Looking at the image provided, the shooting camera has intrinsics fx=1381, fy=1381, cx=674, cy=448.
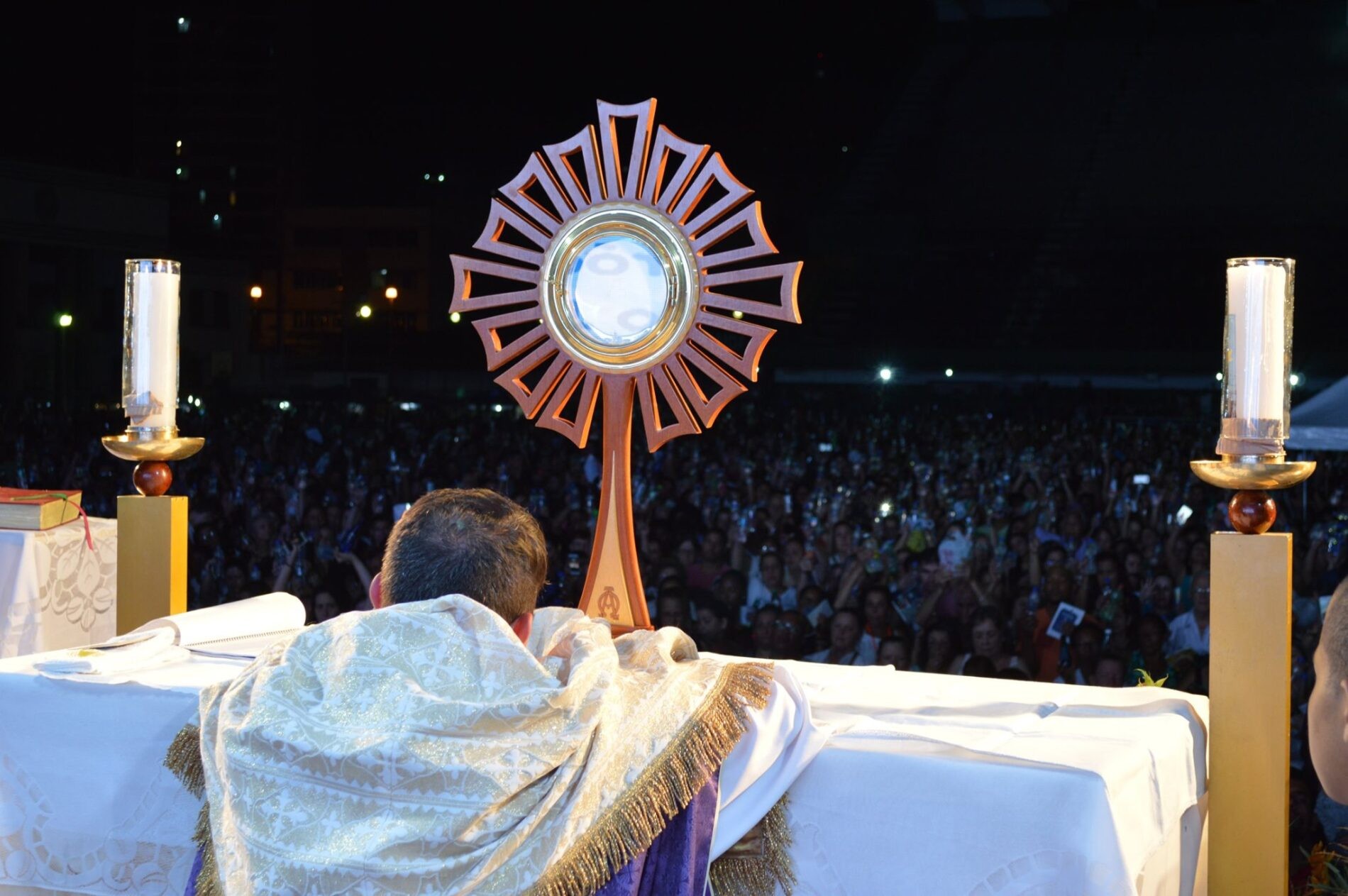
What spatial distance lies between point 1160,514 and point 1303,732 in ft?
8.23

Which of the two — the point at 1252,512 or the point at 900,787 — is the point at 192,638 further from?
the point at 1252,512

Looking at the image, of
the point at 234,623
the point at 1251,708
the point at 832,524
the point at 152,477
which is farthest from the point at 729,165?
the point at 1251,708

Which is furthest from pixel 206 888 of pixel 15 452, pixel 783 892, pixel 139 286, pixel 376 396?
pixel 376 396

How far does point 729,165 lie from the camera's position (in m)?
11.9

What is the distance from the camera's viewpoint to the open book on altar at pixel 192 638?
1801 mm

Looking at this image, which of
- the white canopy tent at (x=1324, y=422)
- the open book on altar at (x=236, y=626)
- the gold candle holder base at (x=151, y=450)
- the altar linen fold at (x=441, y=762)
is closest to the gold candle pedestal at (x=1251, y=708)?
the altar linen fold at (x=441, y=762)

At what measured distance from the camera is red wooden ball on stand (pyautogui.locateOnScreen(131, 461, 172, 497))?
2.28m

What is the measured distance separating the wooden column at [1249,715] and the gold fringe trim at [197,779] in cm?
114

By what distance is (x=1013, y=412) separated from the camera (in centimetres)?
1096

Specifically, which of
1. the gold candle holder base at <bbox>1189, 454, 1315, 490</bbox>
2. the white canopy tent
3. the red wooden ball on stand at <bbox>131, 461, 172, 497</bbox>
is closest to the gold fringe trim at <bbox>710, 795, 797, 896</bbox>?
the gold candle holder base at <bbox>1189, 454, 1315, 490</bbox>

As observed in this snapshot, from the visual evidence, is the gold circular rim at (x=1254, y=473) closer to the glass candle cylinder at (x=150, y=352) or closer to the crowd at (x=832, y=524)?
the crowd at (x=832, y=524)

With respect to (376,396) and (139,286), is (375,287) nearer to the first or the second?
(376,396)

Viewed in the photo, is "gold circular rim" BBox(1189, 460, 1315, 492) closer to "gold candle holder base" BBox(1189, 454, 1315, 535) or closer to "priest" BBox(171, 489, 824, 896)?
"gold candle holder base" BBox(1189, 454, 1315, 535)

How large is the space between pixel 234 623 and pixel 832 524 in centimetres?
449
